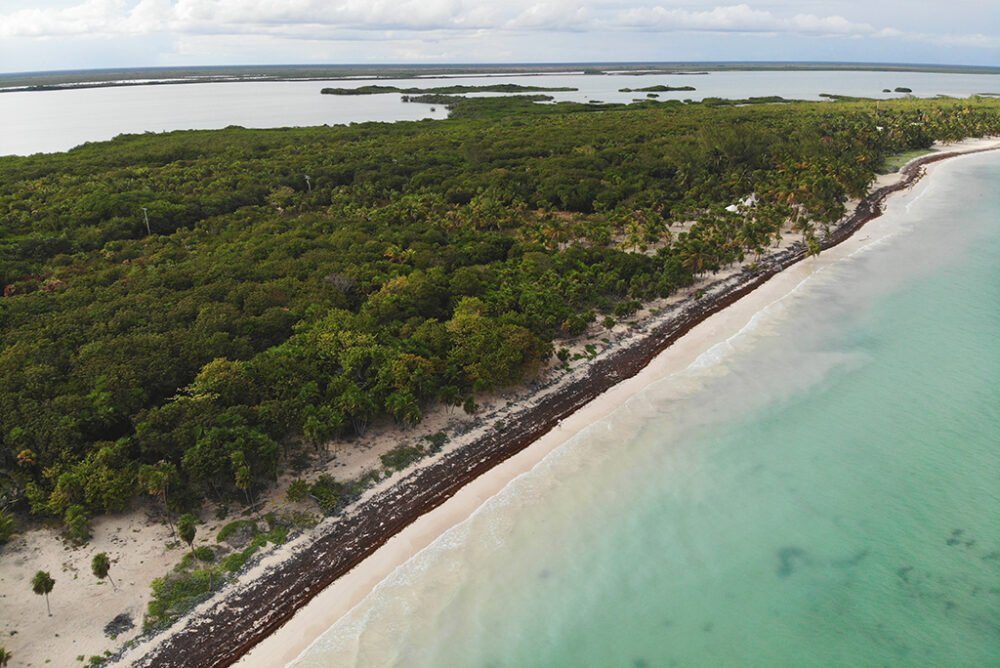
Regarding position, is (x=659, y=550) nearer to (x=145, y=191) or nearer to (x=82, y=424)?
(x=82, y=424)

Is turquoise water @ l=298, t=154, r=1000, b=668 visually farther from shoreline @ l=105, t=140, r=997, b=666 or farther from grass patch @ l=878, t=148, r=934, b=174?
grass patch @ l=878, t=148, r=934, b=174

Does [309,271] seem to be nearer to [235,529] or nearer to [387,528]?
[235,529]

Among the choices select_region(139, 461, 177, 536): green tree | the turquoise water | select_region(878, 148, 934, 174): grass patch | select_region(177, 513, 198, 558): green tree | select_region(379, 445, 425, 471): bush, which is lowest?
the turquoise water

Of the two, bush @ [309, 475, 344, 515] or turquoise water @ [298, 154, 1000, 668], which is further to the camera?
bush @ [309, 475, 344, 515]

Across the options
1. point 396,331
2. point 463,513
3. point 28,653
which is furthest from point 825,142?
point 28,653

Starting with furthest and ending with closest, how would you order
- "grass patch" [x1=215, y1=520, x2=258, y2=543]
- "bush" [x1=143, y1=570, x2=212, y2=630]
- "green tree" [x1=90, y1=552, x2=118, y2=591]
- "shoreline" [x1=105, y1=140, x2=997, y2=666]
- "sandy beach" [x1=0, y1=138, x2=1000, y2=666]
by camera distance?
"grass patch" [x1=215, y1=520, x2=258, y2=543] < "green tree" [x1=90, y1=552, x2=118, y2=591] < "bush" [x1=143, y1=570, x2=212, y2=630] < "shoreline" [x1=105, y1=140, x2=997, y2=666] < "sandy beach" [x1=0, y1=138, x2=1000, y2=666]

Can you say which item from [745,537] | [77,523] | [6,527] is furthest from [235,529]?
[745,537]

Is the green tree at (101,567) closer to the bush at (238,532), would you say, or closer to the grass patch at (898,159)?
the bush at (238,532)

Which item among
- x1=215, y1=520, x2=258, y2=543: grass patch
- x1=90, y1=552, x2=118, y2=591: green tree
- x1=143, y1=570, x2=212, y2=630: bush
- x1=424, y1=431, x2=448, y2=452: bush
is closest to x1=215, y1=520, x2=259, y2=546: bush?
x1=215, y1=520, x2=258, y2=543: grass patch

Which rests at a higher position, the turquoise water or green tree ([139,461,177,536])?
green tree ([139,461,177,536])
